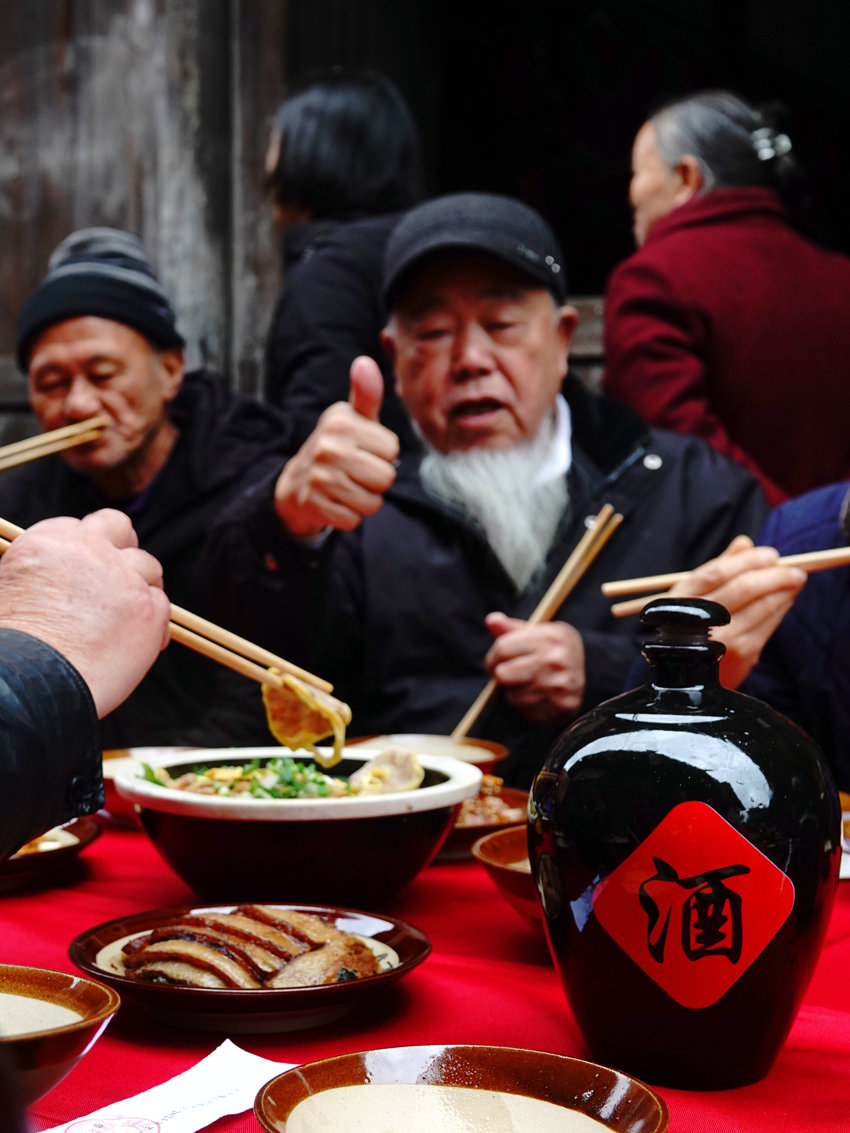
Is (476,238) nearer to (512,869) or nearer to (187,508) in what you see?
(187,508)

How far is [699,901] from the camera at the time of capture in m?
0.88

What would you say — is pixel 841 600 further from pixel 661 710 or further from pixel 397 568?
pixel 661 710

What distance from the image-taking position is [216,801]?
1.24 metres

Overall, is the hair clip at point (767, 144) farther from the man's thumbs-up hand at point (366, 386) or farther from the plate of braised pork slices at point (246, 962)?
the plate of braised pork slices at point (246, 962)

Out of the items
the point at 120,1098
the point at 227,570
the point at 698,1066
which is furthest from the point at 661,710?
the point at 227,570

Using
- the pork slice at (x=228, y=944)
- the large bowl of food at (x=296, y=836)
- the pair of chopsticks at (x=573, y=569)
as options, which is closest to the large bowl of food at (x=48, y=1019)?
the pork slice at (x=228, y=944)

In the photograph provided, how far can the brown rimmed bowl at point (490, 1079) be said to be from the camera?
2.59 ft

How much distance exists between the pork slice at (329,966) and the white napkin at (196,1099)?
0.23ft

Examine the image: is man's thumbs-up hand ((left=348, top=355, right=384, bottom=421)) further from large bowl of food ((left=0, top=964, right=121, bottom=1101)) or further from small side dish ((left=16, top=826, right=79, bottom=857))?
large bowl of food ((left=0, top=964, right=121, bottom=1101))

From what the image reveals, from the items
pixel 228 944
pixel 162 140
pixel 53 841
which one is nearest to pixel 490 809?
pixel 53 841

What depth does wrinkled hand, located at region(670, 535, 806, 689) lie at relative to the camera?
167 cm

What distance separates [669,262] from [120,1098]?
8.62 feet

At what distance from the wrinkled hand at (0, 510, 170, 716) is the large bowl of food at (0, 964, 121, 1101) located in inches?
8.5

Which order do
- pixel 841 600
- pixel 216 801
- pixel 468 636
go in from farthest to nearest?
pixel 468 636, pixel 841 600, pixel 216 801
